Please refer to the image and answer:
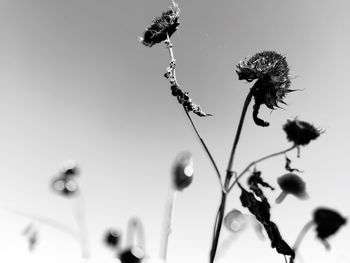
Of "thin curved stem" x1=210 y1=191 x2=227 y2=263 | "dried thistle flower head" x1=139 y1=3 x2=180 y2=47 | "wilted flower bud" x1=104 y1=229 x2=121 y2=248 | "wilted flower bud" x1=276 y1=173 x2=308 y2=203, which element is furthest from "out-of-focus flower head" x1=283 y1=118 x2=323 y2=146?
"dried thistle flower head" x1=139 y1=3 x2=180 y2=47

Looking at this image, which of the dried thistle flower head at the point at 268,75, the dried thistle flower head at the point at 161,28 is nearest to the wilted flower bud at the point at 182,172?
the dried thistle flower head at the point at 268,75

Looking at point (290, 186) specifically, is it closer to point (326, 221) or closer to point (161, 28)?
point (326, 221)

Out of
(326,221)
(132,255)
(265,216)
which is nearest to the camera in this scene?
(132,255)

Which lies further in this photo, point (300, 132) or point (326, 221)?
point (300, 132)

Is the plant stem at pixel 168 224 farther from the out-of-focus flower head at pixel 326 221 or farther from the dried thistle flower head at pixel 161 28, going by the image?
the dried thistle flower head at pixel 161 28

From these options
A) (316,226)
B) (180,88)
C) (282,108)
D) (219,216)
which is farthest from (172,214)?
(282,108)

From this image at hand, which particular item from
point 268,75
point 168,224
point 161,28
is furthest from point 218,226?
point 161,28

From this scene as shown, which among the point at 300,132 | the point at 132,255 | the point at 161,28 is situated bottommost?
the point at 132,255

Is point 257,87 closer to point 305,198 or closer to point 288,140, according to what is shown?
point 288,140
